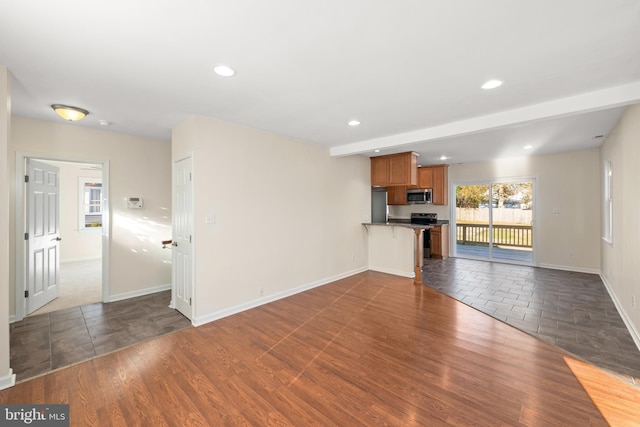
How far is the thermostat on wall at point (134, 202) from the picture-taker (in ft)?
14.2

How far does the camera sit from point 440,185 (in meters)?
7.61

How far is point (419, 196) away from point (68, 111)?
7.35 metres

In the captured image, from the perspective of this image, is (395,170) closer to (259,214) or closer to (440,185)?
(440,185)

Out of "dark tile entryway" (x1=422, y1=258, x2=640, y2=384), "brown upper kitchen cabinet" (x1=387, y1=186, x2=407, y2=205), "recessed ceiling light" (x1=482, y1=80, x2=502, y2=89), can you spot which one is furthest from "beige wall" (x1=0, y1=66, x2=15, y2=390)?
"brown upper kitchen cabinet" (x1=387, y1=186, x2=407, y2=205)

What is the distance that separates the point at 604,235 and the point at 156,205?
822cm

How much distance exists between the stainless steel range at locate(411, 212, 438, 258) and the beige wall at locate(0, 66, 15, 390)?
25.0 ft

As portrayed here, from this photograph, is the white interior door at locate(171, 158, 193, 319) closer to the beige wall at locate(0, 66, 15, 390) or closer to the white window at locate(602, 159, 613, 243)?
the beige wall at locate(0, 66, 15, 390)

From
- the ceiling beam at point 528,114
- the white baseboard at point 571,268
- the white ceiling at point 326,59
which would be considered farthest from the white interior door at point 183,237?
the white baseboard at point 571,268

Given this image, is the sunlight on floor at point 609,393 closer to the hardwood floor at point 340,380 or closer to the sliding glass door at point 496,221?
the hardwood floor at point 340,380

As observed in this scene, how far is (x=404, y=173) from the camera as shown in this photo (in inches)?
229

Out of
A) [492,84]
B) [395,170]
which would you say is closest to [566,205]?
[395,170]

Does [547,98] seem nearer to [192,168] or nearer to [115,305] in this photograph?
[192,168]

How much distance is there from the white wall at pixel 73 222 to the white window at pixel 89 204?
8 cm

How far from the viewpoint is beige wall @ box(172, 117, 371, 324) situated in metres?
3.46
